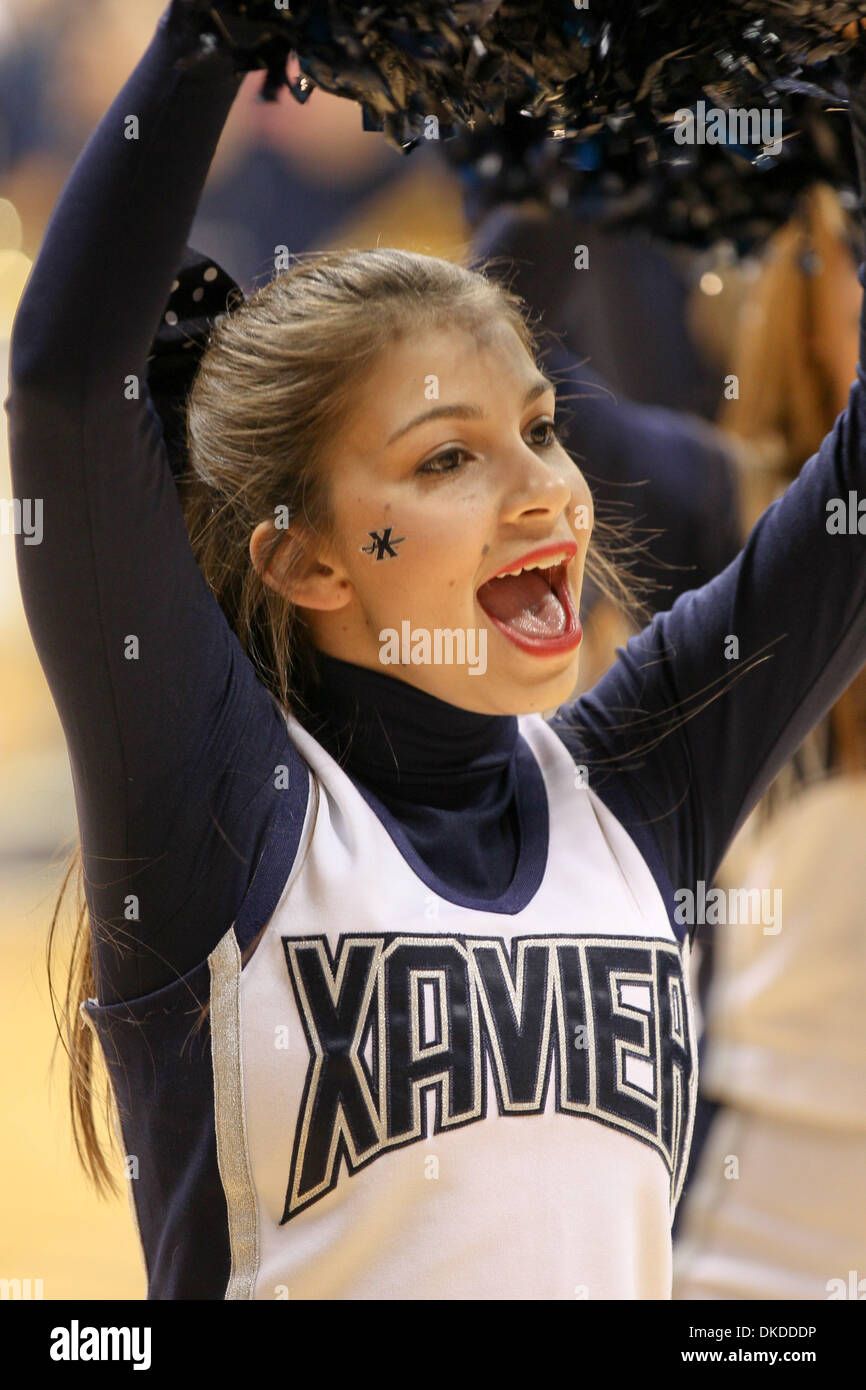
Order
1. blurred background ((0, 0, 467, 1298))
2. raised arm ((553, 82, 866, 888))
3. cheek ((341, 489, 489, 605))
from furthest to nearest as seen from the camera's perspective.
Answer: blurred background ((0, 0, 467, 1298)) < raised arm ((553, 82, 866, 888)) < cheek ((341, 489, 489, 605))

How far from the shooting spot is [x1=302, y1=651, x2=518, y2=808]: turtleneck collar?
0.95 m

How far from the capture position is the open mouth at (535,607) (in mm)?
927

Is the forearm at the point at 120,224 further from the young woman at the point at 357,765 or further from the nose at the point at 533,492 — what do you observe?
the nose at the point at 533,492

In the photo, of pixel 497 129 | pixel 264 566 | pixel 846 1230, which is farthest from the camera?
pixel 846 1230

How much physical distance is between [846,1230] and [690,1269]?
131 mm

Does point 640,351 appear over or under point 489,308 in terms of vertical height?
over

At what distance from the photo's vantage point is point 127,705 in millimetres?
842

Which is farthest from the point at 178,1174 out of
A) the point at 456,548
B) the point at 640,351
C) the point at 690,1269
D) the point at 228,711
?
the point at 640,351

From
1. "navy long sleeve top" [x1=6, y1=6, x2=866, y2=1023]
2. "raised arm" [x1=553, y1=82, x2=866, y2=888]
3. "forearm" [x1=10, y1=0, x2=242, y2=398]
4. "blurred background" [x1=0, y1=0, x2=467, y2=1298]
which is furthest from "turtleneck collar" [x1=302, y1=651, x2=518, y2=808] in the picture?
"blurred background" [x1=0, y1=0, x2=467, y2=1298]

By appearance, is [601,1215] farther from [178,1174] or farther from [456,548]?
[456,548]

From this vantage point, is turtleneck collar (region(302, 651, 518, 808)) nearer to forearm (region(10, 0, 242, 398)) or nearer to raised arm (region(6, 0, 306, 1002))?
raised arm (region(6, 0, 306, 1002))

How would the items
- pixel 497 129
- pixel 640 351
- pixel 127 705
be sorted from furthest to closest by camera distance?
1. pixel 640 351
2. pixel 497 129
3. pixel 127 705

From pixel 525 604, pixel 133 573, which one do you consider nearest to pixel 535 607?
pixel 525 604

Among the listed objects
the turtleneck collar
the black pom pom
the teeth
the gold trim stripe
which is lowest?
the gold trim stripe
